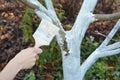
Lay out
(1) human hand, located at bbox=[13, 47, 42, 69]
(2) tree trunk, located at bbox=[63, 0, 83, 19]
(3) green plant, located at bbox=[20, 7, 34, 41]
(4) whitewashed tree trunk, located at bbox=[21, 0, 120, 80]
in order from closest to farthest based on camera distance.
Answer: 1. (1) human hand, located at bbox=[13, 47, 42, 69]
2. (4) whitewashed tree trunk, located at bbox=[21, 0, 120, 80]
3. (3) green plant, located at bbox=[20, 7, 34, 41]
4. (2) tree trunk, located at bbox=[63, 0, 83, 19]

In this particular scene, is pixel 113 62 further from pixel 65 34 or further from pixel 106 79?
pixel 65 34

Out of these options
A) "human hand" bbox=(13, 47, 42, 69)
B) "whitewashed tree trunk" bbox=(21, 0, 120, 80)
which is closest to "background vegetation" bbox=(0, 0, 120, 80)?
"whitewashed tree trunk" bbox=(21, 0, 120, 80)

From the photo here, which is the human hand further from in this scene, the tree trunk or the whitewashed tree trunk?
the tree trunk

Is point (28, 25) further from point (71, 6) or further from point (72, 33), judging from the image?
point (72, 33)

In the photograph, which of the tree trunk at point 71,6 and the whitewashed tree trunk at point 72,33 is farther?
the tree trunk at point 71,6

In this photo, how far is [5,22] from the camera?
4523 millimetres

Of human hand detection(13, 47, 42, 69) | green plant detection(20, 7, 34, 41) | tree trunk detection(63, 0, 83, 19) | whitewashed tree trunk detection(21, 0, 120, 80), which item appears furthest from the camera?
tree trunk detection(63, 0, 83, 19)

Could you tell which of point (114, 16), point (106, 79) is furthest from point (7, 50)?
point (114, 16)

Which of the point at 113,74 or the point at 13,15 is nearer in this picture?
the point at 113,74

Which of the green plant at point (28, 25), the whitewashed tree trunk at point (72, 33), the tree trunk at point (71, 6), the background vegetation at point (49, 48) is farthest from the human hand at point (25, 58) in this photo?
the tree trunk at point (71, 6)

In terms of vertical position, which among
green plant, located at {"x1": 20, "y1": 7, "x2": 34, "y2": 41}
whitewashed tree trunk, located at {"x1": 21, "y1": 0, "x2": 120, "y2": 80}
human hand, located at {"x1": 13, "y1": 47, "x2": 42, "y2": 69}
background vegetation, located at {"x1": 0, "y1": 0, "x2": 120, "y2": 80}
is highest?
human hand, located at {"x1": 13, "y1": 47, "x2": 42, "y2": 69}

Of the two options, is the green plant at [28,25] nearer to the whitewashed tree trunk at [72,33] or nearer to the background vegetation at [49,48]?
the background vegetation at [49,48]

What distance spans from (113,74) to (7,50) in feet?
4.17

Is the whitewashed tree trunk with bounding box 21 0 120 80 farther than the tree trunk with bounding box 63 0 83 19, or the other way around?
the tree trunk with bounding box 63 0 83 19
